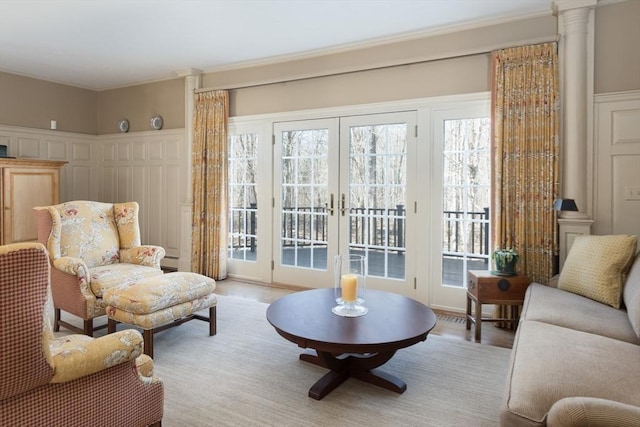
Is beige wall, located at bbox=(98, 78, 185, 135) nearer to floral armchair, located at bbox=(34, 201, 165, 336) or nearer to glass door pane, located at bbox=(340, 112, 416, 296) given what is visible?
floral armchair, located at bbox=(34, 201, 165, 336)

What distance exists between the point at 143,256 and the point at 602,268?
366 centimetres

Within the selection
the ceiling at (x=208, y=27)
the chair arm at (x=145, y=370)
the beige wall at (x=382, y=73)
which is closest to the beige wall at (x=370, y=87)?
the beige wall at (x=382, y=73)

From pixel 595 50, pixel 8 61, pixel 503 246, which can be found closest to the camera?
pixel 595 50

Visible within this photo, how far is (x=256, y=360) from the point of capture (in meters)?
2.86

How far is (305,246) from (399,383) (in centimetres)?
266

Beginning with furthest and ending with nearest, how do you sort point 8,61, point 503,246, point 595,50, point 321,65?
point 8,61 → point 321,65 → point 503,246 → point 595,50

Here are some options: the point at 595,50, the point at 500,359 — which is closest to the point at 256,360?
the point at 500,359

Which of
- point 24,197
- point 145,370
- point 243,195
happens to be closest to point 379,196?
point 243,195

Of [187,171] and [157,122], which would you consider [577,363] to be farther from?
[157,122]

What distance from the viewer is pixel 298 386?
97.7 inches

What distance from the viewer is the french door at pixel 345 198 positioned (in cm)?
432

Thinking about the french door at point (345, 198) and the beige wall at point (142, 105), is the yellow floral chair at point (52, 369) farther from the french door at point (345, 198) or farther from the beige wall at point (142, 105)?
the beige wall at point (142, 105)

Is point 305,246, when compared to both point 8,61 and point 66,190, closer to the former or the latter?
point 66,190

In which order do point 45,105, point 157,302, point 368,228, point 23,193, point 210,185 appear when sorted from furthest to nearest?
point 45,105 < point 210,185 < point 23,193 < point 368,228 < point 157,302
